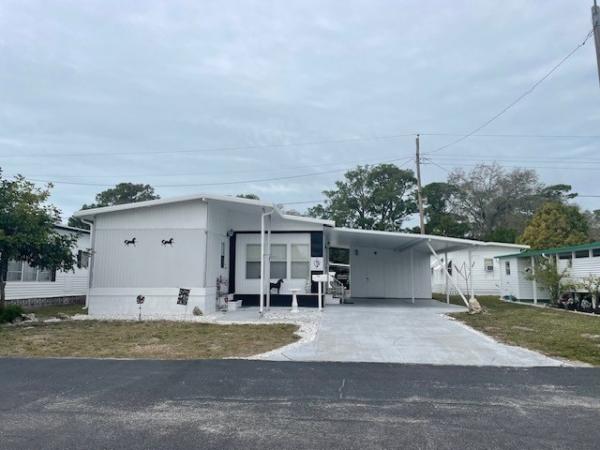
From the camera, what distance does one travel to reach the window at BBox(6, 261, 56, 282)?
50.5 feet

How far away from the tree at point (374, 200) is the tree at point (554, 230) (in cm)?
1264

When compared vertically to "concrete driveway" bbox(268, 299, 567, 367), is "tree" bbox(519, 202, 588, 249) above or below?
above

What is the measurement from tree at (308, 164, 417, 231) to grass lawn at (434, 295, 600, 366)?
2277 centimetres

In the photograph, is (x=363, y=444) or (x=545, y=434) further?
(x=545, y=434)

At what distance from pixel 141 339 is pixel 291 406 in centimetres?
516

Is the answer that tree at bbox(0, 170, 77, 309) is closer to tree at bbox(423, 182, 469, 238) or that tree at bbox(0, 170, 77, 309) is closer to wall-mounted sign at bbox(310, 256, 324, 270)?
wall-mounted sign at bbox(310, 256, 324, 270)

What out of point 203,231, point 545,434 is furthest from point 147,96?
point 545,434

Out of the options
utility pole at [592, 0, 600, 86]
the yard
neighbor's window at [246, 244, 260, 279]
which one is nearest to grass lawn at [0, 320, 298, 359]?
the yard

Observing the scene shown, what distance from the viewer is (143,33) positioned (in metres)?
13.5

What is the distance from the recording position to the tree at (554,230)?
23.0 meters

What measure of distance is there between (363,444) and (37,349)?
21.2 ft

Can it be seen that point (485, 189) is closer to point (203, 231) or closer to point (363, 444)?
point (203, 231)

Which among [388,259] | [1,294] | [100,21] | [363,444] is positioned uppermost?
[100,21]

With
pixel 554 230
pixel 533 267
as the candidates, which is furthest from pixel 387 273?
pixel 554 230
